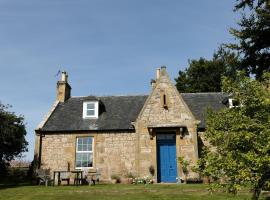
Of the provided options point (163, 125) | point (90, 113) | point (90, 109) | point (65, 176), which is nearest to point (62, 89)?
point (90, 109)

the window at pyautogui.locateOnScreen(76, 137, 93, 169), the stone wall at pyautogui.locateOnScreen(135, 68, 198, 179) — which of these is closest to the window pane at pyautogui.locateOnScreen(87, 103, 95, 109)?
the window at pyautogui.locateOnScreen(76, 137, 93, 169)

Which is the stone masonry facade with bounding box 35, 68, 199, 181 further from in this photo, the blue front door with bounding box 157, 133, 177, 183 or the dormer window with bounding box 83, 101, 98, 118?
the dormer window with bounding box 83, 101, 98, 118

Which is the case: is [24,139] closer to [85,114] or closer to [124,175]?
[85,114]

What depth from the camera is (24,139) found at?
3847 cm

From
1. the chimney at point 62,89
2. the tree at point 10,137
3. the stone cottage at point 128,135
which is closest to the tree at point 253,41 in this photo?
the stone cottage at point 128,135

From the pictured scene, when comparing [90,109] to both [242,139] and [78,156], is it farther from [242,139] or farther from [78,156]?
[242,139]

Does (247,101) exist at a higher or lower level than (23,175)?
higher

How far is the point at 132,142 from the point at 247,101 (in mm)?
15890

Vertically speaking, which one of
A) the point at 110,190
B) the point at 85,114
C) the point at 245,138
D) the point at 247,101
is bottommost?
the point at 110,190

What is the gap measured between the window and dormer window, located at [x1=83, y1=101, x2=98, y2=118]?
2249 mm

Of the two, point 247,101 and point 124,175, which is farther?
point 124,175

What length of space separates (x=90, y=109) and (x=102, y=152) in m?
4.06

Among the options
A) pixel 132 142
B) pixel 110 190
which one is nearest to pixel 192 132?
pixel 132 142

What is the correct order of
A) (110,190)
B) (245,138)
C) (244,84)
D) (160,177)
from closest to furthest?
(245,138) < (244,84) < (110,190) < (160,177)
